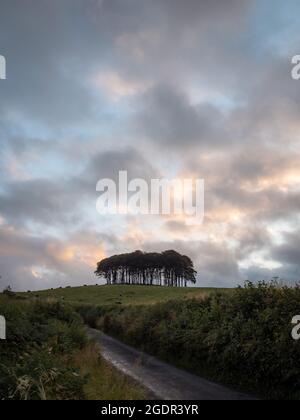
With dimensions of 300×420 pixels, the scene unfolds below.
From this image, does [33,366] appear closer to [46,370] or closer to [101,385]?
[46,370]

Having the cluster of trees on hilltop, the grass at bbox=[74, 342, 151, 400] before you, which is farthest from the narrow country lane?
the cluster of trees on hilltop

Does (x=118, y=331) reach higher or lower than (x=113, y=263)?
lower

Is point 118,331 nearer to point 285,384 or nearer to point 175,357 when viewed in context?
point 175,357

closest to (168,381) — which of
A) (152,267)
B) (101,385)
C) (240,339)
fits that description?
(240,339)

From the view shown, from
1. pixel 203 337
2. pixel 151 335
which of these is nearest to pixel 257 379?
pixel 203 337

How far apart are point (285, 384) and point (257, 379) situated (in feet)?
5.85

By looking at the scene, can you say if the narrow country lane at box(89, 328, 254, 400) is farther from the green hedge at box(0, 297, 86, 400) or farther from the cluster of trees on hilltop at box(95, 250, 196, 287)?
the cluster of trees on hilltop at box(95, 250, 196, 287)

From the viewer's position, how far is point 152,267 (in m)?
161

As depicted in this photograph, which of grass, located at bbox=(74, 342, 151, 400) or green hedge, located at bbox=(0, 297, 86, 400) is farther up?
green hedge, located at bbox=(0, 297, 86, 400)

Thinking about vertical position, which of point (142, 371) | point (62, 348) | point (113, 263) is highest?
point (113, 263)

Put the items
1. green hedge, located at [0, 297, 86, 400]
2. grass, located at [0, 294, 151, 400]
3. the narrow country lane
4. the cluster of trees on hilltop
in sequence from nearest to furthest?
1. green hedge, located at [0, 297, 86, 400]
2. grass, located at [0, 294, 151, 400]
3. the narrow country lane
4. the cluster of trees on hilltop

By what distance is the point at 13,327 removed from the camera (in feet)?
56.2

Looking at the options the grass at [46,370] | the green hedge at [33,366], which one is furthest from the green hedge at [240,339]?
the green hedge at [33,366]

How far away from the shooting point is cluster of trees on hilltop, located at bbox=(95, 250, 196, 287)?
518 ft
